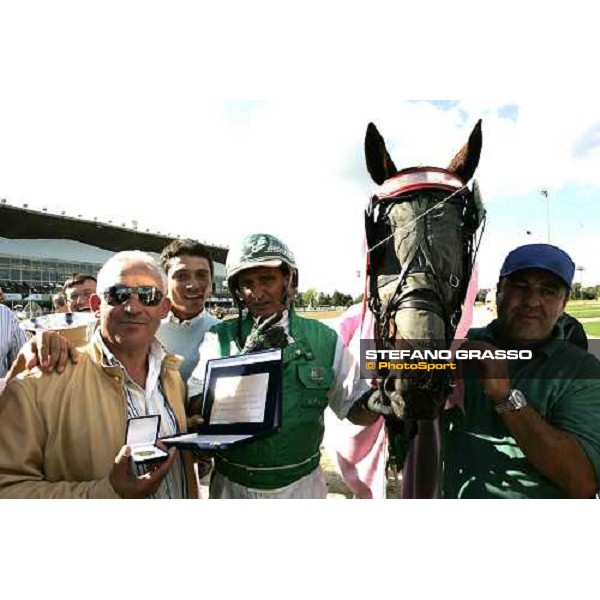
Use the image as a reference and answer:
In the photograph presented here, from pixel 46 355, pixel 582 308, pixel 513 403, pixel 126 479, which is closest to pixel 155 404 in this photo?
pixel 126 479

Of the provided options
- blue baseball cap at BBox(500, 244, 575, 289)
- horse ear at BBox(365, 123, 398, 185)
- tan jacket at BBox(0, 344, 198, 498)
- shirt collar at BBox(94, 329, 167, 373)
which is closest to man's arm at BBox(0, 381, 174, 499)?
tan jacket at BBox(0, 344, 198, 498)

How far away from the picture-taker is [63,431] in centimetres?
137

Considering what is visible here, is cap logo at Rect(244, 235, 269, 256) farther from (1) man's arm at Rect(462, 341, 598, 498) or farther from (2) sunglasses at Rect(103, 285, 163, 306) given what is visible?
(1) man's arm at Rect(462, 341, 598, 498)

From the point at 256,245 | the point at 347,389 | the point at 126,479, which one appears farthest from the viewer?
the point at 347,389

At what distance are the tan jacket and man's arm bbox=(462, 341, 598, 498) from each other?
113 centimetres

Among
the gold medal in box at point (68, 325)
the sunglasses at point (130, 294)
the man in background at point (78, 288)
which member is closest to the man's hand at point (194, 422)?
the sunglasses at point (130, 294)

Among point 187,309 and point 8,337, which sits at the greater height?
point 187,309

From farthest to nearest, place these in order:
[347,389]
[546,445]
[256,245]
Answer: [347,389] → [256,245] → [546,445]

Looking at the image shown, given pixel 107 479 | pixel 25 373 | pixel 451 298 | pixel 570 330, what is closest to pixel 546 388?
pixel 570 330

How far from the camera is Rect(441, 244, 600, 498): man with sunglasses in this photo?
1.47 m

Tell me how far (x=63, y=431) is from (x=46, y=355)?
22 cm

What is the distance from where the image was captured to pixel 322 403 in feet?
5.33

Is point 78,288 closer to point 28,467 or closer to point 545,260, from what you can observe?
point 28,467
